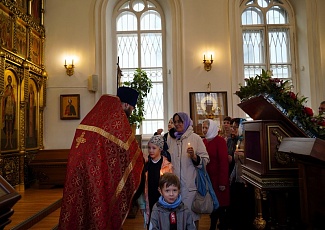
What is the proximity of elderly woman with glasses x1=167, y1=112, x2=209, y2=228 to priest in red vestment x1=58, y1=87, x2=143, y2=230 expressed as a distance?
73 cm

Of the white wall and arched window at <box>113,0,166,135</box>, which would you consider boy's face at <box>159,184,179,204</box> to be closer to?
the white wall

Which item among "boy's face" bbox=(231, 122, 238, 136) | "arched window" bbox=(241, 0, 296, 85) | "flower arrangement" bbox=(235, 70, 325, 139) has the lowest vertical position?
"boy's face" bbox=(231, 122, 238, 136)

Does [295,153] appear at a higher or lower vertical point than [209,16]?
lower

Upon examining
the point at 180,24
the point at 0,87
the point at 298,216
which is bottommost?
the point at 298,216

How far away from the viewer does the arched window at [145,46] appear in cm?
1008

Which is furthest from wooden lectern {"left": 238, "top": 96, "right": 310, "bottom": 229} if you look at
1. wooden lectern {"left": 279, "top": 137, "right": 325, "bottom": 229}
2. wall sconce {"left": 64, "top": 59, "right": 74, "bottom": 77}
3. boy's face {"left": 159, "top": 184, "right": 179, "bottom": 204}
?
wall sconce {"left": 64, "top": 59, "right": 74, "bottom": 77}

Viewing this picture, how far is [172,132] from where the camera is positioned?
412 centimetres

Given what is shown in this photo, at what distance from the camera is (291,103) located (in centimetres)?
323

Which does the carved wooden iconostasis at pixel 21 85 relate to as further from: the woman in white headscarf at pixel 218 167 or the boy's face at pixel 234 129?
the boy's face at pixel 234 129

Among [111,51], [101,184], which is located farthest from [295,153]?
[111,51]

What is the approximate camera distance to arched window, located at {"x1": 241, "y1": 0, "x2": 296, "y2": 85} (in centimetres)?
1002

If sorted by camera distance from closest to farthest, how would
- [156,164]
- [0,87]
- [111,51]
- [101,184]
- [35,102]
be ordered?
[101,184] < [156,164] < [0,87] < [35,102] < [111,51]

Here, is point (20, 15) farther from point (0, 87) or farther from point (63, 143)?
point (63, 143)

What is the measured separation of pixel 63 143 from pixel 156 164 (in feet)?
20.7
